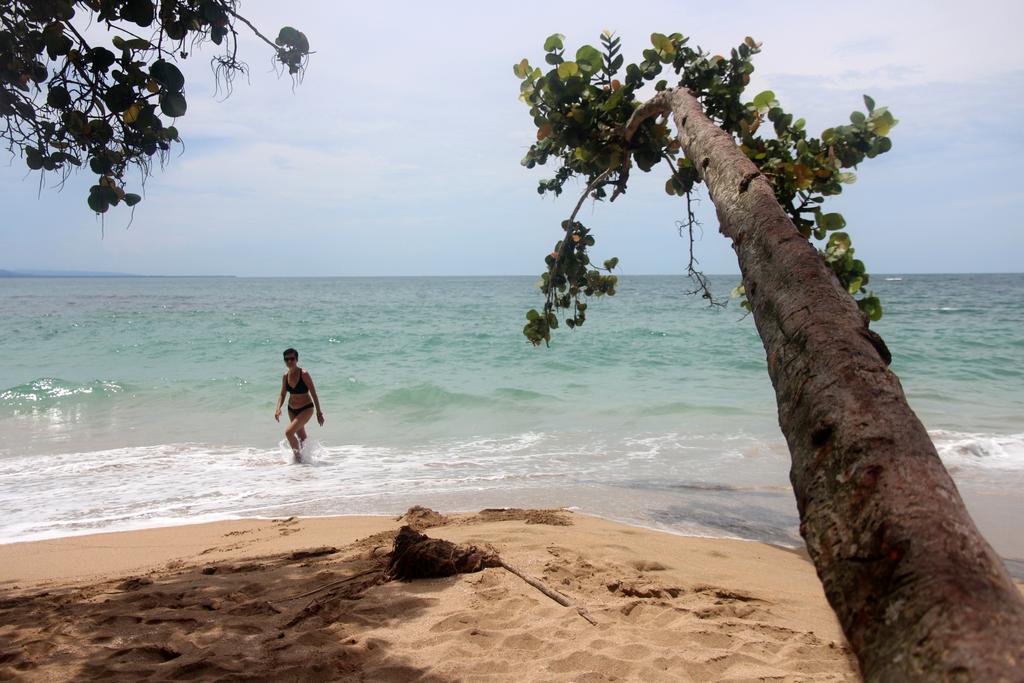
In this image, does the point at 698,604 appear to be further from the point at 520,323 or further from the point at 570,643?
the point at 520,323

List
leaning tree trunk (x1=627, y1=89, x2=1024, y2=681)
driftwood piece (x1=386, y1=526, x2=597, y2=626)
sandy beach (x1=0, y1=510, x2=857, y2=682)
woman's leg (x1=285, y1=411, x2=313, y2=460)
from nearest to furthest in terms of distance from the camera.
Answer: leaning tree trunk (x1=627, y1=89, x2=1024, y2=681), sandy beach (x1=0, y1=510, x2=857, y2=682), driftwood piece (x1=386, y1=526, x2=597, y2=626), woman's leg (x1=285, y1=411, x2=313, y2=460)

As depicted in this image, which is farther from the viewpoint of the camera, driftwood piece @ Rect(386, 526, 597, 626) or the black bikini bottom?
the black bikini bottom

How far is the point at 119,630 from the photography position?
362 centimetres

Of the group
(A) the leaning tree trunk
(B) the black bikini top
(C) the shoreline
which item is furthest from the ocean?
(A) the leaning tree trunk

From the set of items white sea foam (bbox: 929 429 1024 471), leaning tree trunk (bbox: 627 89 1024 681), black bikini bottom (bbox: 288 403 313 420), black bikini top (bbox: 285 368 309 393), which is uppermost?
leaning tree trunk (bbox: 627 89 1024 681)

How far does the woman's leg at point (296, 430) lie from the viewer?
9.71 metres

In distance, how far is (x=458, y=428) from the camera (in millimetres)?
11609

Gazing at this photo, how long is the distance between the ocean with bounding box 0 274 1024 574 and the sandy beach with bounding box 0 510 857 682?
1.32m

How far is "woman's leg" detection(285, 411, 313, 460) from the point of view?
31.9 feet

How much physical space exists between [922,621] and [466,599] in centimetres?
338

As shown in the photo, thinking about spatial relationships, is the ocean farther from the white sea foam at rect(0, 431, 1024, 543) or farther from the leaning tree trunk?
the leaning tree trunk

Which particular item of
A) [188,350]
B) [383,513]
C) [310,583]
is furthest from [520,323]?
[310,583]

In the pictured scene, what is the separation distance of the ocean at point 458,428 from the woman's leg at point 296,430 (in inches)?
8.2

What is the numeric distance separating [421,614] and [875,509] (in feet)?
10.4
